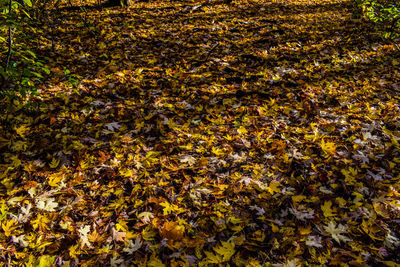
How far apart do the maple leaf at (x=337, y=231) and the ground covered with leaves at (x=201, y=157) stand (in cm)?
1

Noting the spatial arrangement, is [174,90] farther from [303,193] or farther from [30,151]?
[303,193]

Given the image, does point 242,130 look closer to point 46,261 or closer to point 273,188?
point 273,188

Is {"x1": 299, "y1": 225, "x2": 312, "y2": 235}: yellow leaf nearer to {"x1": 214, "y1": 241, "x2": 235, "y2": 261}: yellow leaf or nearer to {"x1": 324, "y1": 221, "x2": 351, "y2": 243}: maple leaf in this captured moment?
{"x1": 324, "y1": 221, "x2": 351, "y2": 243}: maple leaf

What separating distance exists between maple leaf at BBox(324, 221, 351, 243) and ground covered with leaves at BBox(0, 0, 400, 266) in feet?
0.04

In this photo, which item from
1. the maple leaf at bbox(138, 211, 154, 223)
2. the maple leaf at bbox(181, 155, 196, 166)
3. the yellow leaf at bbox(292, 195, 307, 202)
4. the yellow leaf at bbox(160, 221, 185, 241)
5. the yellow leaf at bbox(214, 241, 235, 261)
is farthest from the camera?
the maple leaf at bbox(181, 155, 196, 166)

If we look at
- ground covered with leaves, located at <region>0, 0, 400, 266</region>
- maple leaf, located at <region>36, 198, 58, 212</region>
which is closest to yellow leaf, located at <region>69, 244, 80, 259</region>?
ground covered with leaves, located at <region>0, 0, 400, 266</region>

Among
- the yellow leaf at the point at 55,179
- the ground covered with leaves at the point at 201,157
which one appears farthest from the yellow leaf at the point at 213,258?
the yellow leaf at the point at 55,179

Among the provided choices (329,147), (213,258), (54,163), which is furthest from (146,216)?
(329,147)

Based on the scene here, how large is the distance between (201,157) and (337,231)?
162 cm

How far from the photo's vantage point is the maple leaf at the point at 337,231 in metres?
2.01

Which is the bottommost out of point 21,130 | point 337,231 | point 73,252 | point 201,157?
point 337,231

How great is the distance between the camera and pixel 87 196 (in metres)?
2.29

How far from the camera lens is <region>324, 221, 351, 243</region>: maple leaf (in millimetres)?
2010

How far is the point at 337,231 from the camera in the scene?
206 centimetres
